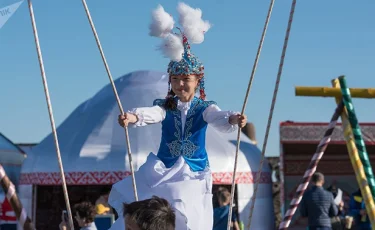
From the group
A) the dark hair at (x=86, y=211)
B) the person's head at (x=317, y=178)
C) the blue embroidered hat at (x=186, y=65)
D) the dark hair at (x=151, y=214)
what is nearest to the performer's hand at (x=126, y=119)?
the blue embroidered hat at (x=186, y=65)

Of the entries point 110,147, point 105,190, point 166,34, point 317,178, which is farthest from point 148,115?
point 105,190

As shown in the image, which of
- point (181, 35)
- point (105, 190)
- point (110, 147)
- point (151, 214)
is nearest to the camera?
point (151, 214)

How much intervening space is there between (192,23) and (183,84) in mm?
317

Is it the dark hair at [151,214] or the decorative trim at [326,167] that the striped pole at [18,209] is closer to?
the dark hair at [151,214]

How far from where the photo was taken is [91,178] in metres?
12.0

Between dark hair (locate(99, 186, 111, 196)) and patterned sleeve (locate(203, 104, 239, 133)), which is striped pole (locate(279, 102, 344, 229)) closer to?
patterned sleeve (locate(203, 104, 239, 133))

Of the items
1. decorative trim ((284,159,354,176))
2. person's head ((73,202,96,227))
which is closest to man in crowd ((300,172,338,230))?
person's head ((73,202,96,227))

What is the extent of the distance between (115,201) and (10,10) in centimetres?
112

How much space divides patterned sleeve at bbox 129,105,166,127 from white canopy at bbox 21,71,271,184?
785 cm

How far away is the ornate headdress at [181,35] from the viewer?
13.4 feet

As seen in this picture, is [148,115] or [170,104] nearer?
[148,115]

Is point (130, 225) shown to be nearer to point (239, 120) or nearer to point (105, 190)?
point (239, 120)

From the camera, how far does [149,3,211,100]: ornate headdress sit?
4078 mm

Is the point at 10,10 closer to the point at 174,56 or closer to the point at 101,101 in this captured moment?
the point at 174,56
